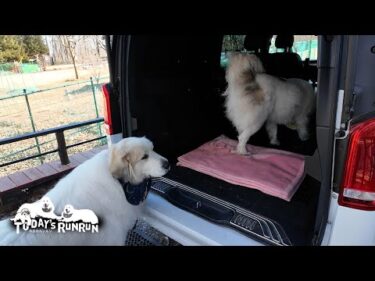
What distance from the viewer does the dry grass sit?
403 cm

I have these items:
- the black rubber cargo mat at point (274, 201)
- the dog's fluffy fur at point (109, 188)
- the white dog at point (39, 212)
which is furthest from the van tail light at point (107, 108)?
the white dog at point (39, 212)

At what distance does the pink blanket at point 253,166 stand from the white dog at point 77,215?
3.25 feet

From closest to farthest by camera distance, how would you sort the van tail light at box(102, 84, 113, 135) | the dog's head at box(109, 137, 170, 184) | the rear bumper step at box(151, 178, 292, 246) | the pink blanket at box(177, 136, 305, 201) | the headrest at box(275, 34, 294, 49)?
the rear bumper step at box(151, 178, 292, 246) → the dog's head at box(109, 137, 170, 184) → the pink blanket at box(177, 136, 305, 201) → the van tail light at box(102, 84, 113, 135) → the headrest at box(275, 34, 294, 49)

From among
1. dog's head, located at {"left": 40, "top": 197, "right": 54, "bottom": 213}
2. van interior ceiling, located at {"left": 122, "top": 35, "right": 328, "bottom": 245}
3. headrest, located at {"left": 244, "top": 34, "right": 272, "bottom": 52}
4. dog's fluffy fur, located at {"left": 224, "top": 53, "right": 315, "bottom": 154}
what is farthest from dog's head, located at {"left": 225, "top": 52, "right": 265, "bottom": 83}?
dog's head, located at {"left": 40, "top": 197, "right": 54, "bottom": 213}

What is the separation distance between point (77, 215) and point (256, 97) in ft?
6.41

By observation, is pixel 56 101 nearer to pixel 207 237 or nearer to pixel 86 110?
pixel 86 110

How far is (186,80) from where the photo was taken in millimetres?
2570

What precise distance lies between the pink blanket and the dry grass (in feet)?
7.45

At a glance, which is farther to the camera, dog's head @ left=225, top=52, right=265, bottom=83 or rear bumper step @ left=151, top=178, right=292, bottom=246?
dog's head @ left=225, top=52, right=265, bottom=83

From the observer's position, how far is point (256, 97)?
109 inches

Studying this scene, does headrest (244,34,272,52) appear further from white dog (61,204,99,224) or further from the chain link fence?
white dog (61,204,99,224)

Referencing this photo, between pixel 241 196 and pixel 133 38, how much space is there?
1.31m

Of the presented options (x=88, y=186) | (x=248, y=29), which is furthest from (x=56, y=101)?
(x=248, y=29)

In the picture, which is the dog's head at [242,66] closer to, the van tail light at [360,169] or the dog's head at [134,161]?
the dog's head at [134,161]
